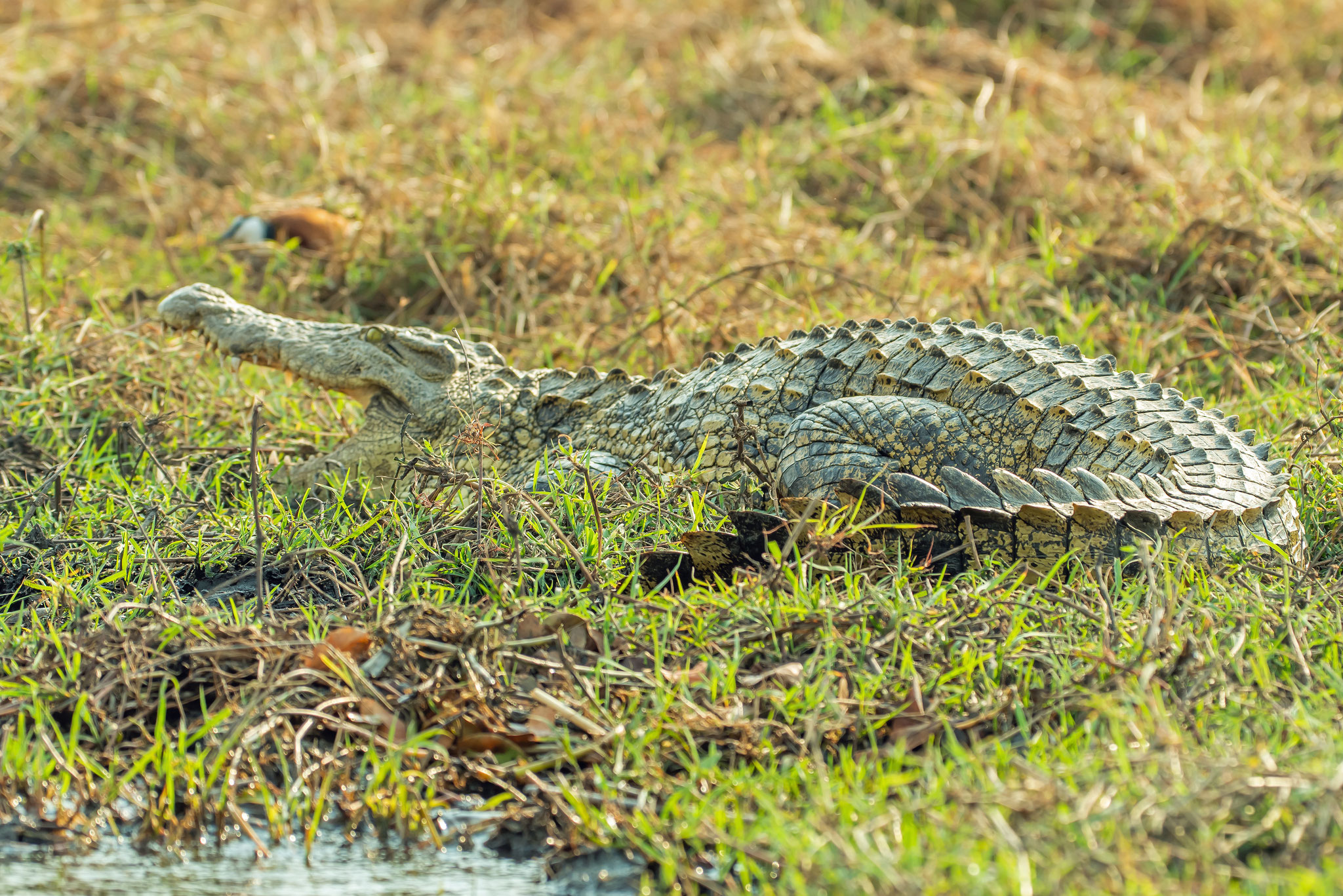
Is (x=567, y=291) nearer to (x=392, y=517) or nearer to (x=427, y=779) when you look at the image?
(x=392, y=517)

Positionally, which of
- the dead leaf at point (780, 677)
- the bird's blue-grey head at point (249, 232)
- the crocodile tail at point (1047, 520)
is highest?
the crocodile tail at point (1047, 520)

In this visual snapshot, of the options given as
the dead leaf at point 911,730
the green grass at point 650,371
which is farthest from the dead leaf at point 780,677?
the dead leaf at point 911,730

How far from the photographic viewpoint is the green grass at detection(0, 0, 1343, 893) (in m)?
2.31

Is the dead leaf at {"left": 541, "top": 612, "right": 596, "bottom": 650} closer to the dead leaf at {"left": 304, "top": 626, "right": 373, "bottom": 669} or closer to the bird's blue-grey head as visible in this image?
the dead leaf at {"left": 304, "top": 626, "right": 373, "bottom": 669}

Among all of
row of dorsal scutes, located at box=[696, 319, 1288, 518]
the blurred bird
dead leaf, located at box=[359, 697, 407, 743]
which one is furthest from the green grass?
row of dorsal scutes, located at box=[696, 319, 1288, 518]

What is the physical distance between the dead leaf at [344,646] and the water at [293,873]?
437 mm

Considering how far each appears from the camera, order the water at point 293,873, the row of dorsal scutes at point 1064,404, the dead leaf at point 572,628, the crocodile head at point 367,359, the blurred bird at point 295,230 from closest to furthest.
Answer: the water at point 293,873, the dead leaf at point 572,628, the row of dorsal scutes at point 1064,404, the crocodile head at point 367,359, the blurred bird at point 295,230

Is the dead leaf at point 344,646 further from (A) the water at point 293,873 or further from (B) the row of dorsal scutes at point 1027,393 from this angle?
(B) the row of dorsal scutes at point 1027,393

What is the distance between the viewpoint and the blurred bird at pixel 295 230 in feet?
19.0

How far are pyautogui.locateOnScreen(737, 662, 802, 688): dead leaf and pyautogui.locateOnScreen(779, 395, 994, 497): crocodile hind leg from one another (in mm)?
826

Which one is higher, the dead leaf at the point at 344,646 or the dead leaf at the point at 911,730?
the dead leaf at the point at 911,730

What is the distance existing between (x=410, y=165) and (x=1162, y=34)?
6.16 meters

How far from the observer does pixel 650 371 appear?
505cm

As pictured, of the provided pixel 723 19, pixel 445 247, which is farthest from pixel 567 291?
pixel 723 19
